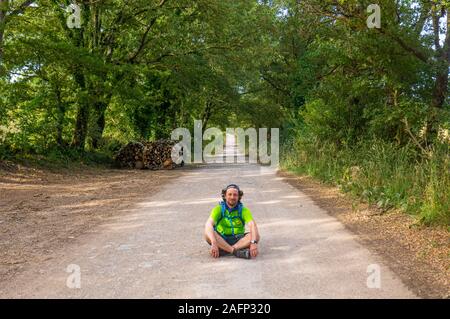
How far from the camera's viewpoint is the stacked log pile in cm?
2164

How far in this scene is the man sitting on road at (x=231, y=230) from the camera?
6.12m

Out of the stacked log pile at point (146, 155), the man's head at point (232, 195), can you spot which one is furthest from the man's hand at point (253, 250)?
the stacked log pile at point (146, 155)

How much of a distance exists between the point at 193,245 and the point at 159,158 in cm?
1559

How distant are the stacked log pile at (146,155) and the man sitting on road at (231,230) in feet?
50.8

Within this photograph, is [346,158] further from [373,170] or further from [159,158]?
[159,158]

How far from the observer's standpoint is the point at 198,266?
5.71 meters

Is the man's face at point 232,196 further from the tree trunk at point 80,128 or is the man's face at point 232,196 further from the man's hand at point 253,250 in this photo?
the tree trunk at point 80,128

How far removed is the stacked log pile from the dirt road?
41.7ft

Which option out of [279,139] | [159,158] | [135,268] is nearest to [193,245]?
[135,268]

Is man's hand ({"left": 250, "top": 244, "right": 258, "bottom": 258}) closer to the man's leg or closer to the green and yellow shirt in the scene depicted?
the man's leg

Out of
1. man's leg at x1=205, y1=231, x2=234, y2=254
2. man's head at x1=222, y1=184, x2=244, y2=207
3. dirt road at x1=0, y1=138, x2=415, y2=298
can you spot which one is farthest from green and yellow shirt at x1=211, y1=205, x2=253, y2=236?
dirt road at x1=0, y1=138, x2=415, y2=298

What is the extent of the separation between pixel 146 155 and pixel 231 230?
51.4 ft

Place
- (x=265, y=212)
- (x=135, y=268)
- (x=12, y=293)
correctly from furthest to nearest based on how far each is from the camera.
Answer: (x=265, y=212) < (x=135, y=268) < (x=12, y=293)

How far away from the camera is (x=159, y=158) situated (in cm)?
2206
